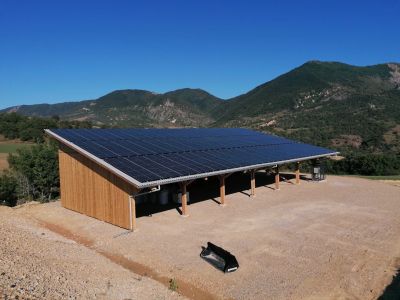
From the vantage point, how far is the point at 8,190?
28375 mm

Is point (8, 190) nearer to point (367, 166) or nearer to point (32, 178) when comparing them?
point (32, 178)

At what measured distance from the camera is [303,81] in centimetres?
12756

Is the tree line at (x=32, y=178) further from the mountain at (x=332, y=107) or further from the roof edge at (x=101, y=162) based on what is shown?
the mountain at (x=332, y=107)

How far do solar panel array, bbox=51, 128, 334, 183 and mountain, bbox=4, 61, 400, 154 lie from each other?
38.7 meters

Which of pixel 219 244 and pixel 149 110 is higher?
pixel 149 110

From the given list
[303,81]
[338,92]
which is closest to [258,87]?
[303,81]

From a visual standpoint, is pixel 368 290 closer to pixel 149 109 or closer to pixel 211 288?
pixel 211 288

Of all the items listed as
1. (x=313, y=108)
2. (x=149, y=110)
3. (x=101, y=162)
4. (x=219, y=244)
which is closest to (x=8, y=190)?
(x=101, y=162)

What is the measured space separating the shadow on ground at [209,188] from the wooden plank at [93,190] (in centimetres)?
223

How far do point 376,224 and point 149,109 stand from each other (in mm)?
168451

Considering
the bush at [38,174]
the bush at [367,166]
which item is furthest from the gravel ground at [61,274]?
the bush at [367,166]

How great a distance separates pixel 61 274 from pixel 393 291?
32.4 feet

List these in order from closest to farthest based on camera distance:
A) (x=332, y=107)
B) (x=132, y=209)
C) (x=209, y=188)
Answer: (x=132, y=209), (x=209, y=188), (x=332, y=107)

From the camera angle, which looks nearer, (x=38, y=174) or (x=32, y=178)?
(x=38, y=174)
